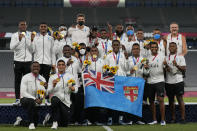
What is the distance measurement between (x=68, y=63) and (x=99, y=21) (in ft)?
71.8

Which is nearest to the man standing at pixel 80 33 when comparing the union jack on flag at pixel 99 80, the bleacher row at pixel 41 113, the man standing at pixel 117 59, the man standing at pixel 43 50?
the man standing at pixel 43 50

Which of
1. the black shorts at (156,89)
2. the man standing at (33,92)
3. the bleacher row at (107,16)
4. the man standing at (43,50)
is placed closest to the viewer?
the man standing at (33,92)

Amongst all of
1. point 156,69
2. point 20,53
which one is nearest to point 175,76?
point 156,69

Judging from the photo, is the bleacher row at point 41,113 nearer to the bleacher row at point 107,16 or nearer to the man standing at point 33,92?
the man standing at point 33,92

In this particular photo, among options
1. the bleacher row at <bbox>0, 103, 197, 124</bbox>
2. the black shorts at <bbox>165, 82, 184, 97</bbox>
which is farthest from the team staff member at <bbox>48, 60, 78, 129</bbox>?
the black shorts at <bbox>165, 82, 184, 97</bbox>

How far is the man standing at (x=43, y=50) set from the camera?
913 cm

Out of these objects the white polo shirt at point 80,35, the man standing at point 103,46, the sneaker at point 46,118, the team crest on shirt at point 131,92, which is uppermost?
the white polo shirt at point 80,35

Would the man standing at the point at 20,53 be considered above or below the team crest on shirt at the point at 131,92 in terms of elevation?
above

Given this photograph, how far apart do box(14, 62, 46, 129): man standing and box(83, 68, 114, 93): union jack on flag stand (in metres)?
1.07

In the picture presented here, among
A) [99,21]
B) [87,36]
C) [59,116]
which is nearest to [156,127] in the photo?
[59,116]

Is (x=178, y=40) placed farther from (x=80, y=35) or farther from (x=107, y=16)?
(x=107, y=16)

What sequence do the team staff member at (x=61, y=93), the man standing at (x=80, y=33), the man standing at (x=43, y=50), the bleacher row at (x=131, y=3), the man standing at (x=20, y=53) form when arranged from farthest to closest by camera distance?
1. the bleacher row at (x=131, y=3)
2. the man standing at (x=80, y=33)
3. the man standing at (x=43, y=50)
4. the man standing at (x=20, y=53)
5. the team staff member at (x=61, y=93)

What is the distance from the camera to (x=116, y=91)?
888 cm

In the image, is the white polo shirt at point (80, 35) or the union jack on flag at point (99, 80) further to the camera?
the white polo shirt at point (80, 35)
